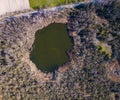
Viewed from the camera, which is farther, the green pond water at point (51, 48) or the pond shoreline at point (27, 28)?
the green pond water at point (51, 48)

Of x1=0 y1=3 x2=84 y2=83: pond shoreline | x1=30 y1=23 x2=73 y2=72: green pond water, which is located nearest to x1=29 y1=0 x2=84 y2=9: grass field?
x1=0 y1=3 x2=84 y2=83: pond shoreline

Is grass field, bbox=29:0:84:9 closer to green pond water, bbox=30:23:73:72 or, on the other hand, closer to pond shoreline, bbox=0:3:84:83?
pond shoreline, bbox=0:3:84:83

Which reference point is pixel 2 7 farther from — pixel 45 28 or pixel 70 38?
pixel 70 38

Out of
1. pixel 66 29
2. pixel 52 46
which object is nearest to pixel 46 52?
pixel 52 46

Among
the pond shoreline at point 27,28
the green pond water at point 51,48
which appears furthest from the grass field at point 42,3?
the green pond water at point 51,48

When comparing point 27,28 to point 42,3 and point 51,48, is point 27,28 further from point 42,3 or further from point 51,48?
point 51,48

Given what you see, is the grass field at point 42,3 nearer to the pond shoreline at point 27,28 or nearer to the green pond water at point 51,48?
the pond shoreline at point 27,28

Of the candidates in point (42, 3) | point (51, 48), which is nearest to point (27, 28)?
point (42, 3)

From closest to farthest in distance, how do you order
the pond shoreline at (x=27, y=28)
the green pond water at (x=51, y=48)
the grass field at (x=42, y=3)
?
1. the pond shoreline at (x=27, y=28)
2. the grass field at (x=42, y=3)
3. the green pond water at (x=51, y=48)
